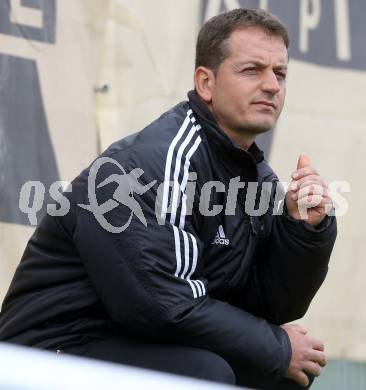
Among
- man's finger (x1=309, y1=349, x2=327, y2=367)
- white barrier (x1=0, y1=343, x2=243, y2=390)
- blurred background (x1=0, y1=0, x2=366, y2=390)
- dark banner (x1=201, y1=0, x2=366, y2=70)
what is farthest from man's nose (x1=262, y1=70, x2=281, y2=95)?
white barrier (x1=0, y1=343, x2=243, y2=390)

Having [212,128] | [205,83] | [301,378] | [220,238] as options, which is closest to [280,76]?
[205,83]

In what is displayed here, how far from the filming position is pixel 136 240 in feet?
6.25

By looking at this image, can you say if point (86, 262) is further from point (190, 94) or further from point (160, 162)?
point (190, 94)

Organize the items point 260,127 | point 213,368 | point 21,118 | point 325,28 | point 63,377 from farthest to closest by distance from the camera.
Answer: point 325,28 < point 21,118 < point 260,127 < point 213,368 < point 63,377

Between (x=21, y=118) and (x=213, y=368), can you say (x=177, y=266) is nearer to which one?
(x=213, y=368)

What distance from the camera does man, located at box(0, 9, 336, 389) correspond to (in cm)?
191

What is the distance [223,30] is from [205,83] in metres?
0.14

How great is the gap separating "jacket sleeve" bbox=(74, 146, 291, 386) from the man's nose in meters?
0.40

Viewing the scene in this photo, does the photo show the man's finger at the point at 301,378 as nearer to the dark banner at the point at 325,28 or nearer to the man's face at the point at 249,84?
the man's face at the point at 249,84

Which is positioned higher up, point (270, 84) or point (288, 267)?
point (270, 84)

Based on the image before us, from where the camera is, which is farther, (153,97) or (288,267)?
(153,97)

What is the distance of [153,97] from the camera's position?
3.37m

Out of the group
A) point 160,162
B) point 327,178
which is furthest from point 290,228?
point 327,178

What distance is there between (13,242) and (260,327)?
4.27 feet
